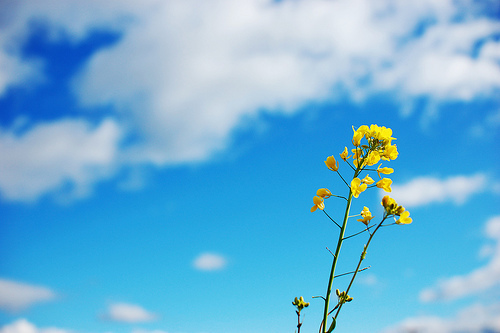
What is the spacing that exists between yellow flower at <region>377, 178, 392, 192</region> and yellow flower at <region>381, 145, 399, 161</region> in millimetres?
288

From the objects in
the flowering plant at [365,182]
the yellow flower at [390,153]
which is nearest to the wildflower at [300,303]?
the flowering plant at [365,182]

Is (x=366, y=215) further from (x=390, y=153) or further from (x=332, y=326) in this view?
(x=332, y=326)

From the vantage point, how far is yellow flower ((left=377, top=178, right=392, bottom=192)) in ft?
10.4

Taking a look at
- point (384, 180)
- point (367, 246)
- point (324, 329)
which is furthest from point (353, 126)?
point (324, 329)

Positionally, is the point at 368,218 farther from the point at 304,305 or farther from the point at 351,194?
the point at 304,305

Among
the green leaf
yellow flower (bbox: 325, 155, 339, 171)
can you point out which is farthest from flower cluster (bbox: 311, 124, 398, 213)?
the green leaf

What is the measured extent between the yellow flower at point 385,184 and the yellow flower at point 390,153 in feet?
0.95

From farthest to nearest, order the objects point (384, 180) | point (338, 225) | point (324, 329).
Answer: point (384, 180) → point (338, 225) → point (324, 329)

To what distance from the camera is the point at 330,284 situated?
2.71 metres

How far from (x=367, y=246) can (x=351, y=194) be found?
460mm

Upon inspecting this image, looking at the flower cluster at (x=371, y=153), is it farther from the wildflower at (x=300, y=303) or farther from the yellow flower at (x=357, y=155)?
the wildflower at (x=300, y=303)

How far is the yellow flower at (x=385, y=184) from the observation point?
3.16 metres

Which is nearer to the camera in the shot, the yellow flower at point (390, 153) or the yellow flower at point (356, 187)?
the yellow flower at point (356, 187)

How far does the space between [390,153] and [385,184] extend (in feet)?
1.22
